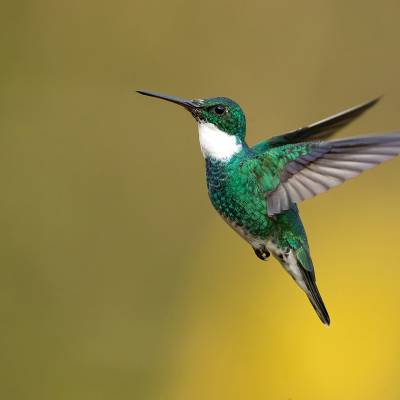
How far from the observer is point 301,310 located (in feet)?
14.4

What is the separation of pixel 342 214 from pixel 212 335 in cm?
115

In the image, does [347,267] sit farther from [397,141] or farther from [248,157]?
[397,141]

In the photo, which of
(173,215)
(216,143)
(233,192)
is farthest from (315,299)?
(173,215)

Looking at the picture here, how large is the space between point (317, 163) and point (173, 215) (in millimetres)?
2789

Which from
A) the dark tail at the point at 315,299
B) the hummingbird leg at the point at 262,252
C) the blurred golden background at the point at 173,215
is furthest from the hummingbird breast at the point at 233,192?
the blurred golden background at the point at 173,215

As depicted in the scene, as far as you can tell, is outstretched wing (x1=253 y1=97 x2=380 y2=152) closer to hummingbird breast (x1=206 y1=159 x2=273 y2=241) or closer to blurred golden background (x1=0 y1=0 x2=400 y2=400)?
hummingbird breast (x1=206 y1=159 x2=273 y2=241)

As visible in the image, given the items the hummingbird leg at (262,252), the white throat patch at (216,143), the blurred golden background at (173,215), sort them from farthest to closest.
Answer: the blurred golden background at (173,215) < the hummingbird leg at (262,252) < the white throat patch at (216,143)

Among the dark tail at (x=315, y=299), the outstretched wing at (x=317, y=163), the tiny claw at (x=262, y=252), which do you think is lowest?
the dark tail at (x=315, y=299)

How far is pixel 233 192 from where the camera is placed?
2.52 m

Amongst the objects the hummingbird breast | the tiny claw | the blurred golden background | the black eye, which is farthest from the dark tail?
the blurred golden background

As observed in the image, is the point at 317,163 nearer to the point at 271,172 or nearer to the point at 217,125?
the point at 271,172

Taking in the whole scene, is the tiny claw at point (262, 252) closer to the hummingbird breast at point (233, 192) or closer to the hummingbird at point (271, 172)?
the hummingbird at point (271, 172)

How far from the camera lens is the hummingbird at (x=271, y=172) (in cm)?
229

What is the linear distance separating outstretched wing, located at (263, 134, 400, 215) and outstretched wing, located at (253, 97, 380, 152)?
0.24 m
